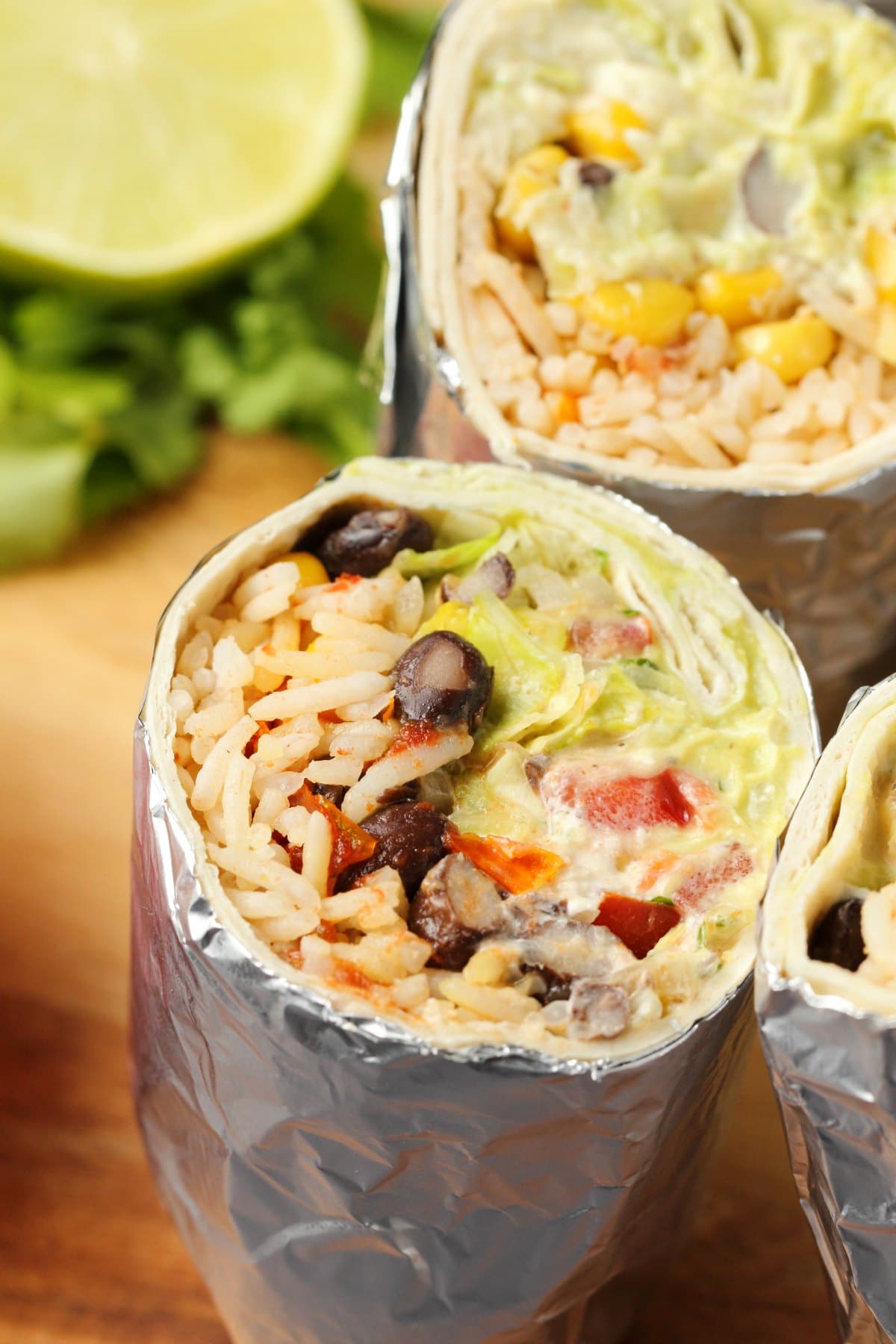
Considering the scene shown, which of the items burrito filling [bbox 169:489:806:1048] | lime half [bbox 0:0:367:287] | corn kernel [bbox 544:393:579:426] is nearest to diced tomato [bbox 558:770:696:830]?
burrito filling [bbox 169:489:806:1048]

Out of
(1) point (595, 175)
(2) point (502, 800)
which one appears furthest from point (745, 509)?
(2) point (502, 800)

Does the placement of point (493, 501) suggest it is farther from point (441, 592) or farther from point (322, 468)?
point (322, 468)

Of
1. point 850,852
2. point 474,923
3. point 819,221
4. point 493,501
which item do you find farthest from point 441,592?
point 819,221

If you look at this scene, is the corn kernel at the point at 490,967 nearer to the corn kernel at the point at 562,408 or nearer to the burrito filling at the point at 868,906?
the burrito filling at the point at 868,906

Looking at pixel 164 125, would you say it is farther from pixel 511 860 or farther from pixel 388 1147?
pixel 388 1147

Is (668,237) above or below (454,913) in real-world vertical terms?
above
